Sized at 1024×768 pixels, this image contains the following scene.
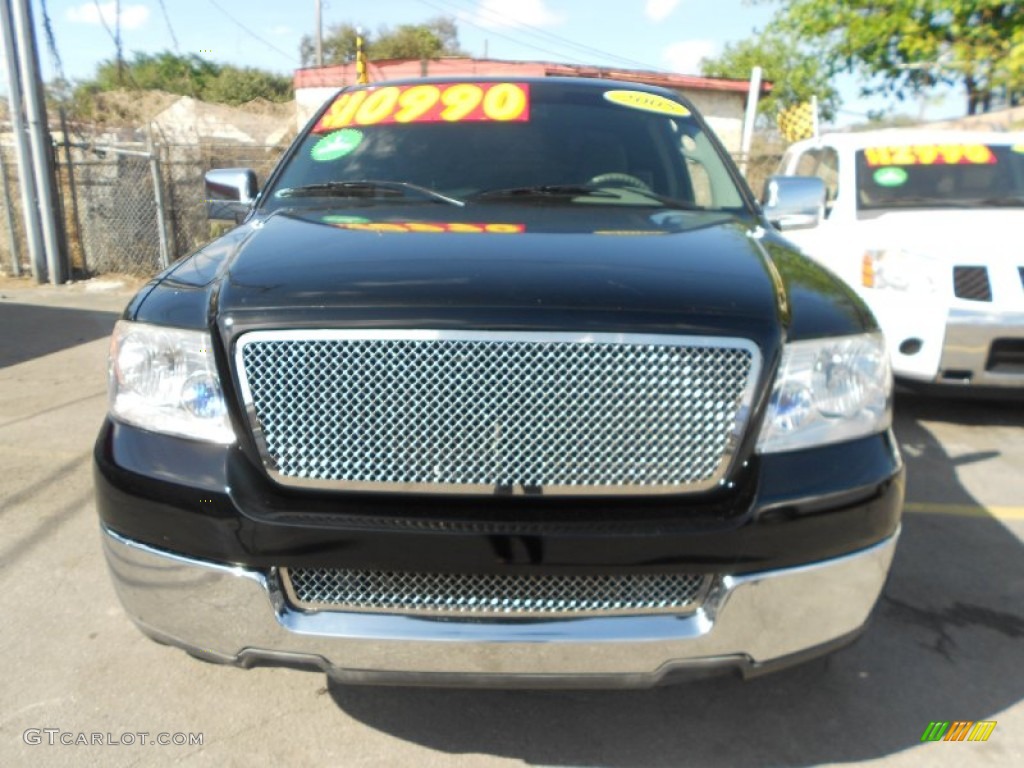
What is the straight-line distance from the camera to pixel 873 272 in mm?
5336

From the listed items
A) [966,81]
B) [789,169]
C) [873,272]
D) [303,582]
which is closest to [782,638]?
[303,582]

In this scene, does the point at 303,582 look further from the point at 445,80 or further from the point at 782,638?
the point at 445,80

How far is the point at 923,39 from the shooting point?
14828mm

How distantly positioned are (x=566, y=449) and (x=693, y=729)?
1.01 m

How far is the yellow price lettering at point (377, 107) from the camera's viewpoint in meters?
3.69

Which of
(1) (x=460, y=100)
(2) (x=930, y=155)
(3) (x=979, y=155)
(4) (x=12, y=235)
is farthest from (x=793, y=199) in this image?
(4) (x=12, y=235)

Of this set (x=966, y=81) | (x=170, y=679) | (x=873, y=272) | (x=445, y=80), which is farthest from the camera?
(x=966, y=81)

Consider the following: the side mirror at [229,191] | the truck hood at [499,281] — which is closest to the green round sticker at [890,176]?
the truck hood at [499,281]

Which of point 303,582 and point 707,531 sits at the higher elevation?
point 707,531

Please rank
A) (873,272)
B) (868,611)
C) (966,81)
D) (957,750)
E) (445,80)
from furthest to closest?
(966,81) < (873,272) < (445,80) < (957,750) < (868,611)

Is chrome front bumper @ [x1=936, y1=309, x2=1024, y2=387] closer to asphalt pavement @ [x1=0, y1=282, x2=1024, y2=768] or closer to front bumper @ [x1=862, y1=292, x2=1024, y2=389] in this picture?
front bumper @ [x1=862, y1=292, x2=1024, y2=389]

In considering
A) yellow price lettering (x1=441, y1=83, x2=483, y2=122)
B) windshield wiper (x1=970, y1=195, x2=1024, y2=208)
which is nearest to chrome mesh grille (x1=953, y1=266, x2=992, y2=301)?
windshield wiper (x1=970, y1=195, x2=1024, y2=208)

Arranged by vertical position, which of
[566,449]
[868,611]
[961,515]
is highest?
[566,449]

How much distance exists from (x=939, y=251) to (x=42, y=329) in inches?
293
